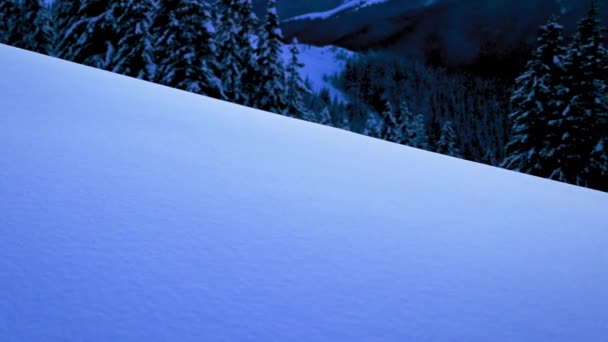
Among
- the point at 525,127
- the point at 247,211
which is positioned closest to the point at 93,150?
the point at 247,211

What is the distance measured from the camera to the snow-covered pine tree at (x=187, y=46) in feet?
62.8

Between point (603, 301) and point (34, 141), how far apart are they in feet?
9.73

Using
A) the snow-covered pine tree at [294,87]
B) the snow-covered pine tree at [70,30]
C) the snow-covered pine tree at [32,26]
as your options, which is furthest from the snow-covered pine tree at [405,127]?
the snow-covered pine tree at [32,26]

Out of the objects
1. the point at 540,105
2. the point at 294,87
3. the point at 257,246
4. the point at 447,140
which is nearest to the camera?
the point at 257,246

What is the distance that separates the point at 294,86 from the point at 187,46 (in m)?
7.12

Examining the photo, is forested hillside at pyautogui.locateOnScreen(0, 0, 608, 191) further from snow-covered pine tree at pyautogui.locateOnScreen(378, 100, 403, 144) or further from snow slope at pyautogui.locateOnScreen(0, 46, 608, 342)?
snow slope at pyautogui.locateOnScreen(0, 46, 608, 342)

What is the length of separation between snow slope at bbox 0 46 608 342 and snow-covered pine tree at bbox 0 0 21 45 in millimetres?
28518

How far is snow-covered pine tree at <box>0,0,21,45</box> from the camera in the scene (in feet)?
89.4

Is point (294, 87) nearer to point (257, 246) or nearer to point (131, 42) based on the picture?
point (131, 42)

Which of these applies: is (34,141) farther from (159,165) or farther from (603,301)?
(603,301)

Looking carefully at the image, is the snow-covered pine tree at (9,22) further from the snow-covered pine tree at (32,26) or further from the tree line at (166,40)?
the tree line at (166,40)

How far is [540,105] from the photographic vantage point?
19453 mm

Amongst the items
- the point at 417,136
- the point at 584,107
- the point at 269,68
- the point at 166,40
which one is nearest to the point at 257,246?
the point at 166,40

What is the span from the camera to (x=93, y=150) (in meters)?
2.80
